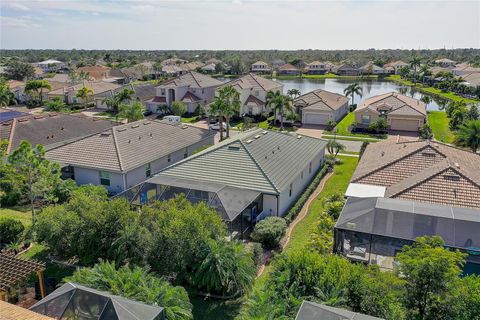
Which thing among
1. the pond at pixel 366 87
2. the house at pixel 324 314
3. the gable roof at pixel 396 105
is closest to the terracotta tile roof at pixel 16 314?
the house at pixel 324 314

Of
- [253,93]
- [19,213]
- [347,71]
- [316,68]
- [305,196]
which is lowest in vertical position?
[19,213]

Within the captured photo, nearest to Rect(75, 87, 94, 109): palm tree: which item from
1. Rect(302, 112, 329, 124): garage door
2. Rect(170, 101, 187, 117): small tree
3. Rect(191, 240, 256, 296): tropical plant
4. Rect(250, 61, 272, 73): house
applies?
Rect(170, 101, 187, 117): small tree

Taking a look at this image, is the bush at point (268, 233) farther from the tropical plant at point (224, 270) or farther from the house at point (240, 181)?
the tropical plant at point (224, 270)

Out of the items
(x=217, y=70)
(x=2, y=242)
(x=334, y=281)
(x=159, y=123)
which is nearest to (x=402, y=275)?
(x=334, y=281)

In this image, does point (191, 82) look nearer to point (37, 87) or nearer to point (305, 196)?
point (37, 87)

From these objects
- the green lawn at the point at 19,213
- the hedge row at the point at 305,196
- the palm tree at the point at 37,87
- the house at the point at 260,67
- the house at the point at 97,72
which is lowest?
the green lawn at the point at 19,213

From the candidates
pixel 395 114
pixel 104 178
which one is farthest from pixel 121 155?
pixel 395 114

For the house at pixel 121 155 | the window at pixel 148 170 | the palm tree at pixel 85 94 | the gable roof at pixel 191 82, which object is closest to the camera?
the house at pixel 121 155
